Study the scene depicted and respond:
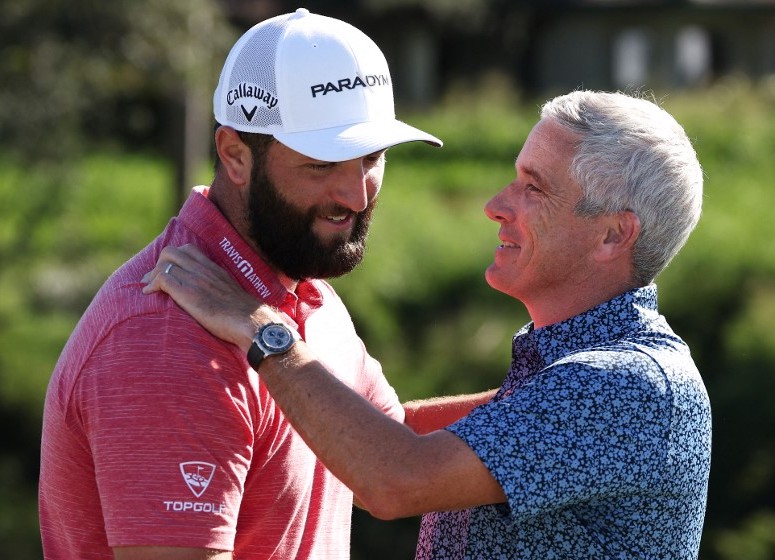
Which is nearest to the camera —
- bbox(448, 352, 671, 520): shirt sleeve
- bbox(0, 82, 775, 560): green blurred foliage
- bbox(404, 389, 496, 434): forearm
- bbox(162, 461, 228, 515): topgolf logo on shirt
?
bbox(162, 461, 228, 515): topgolf logo on shirt

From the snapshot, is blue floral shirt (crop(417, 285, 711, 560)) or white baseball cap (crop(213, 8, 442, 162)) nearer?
blue floral shirt (crop(417, 285, 711, 560))

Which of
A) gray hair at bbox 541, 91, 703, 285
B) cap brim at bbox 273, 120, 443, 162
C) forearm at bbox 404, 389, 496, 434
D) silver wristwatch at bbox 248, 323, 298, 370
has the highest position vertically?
cap brim at bbox 273, 120, 443, 162

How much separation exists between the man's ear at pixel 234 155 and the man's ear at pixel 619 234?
0.82m

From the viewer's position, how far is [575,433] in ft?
8.39

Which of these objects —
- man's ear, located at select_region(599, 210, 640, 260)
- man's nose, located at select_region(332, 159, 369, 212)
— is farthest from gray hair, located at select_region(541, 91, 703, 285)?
man's nose, located at select_region(332, 159, 369, 212)

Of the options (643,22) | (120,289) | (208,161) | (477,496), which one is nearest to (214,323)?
(120,289)

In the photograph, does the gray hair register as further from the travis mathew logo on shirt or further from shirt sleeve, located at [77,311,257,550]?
shirt sleeve, located at [77,311,257,550]

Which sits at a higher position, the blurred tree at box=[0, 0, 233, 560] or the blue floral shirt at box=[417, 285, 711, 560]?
the blue floral shirt at box=[417, 285, 711, 560]

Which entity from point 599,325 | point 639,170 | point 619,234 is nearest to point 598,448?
point 599,325

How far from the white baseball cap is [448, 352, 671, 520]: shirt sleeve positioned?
641mm

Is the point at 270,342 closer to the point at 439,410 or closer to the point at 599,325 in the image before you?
the point at 599,325

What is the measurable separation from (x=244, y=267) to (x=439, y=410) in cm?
89

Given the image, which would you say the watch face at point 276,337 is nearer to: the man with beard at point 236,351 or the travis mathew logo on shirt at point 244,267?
the man with beard at point 236,351

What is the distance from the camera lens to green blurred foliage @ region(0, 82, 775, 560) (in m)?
8.69
